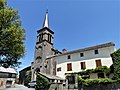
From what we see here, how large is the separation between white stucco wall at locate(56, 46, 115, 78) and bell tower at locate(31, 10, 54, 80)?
5.77m

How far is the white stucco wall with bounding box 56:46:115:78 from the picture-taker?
1029 inches

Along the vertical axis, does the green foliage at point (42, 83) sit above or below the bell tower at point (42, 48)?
below

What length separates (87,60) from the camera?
28.5 m

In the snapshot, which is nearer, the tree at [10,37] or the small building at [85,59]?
the tree at [10,37]

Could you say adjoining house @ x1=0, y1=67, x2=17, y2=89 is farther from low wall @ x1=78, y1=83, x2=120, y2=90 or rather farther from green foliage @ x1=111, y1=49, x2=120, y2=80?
green foliage @ x1=111, y1=49, x2=120, y2=80

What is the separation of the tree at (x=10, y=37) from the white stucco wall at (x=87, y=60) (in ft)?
53.6

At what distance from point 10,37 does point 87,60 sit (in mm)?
19218

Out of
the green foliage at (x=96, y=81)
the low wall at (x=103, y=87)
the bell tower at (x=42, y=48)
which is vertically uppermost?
the bell tower at (x=42, y=48)

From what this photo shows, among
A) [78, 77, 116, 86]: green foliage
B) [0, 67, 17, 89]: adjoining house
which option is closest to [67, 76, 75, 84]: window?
[78, 77, 116, 86]: green foliage

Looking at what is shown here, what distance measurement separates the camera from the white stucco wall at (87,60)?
85.8ft

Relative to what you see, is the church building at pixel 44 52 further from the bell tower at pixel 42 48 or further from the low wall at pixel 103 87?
the low wall at pixel 103 87

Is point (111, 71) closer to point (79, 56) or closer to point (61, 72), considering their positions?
point (79, 56)

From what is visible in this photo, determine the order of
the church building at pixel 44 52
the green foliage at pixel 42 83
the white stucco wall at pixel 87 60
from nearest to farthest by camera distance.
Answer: the green foliage at pixel 42 83
the white stucco wall at pixel 87 60
the church building at pixel 44 52

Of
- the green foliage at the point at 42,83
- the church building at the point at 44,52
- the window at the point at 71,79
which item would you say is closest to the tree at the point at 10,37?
the green foliage at the point at 42,83
